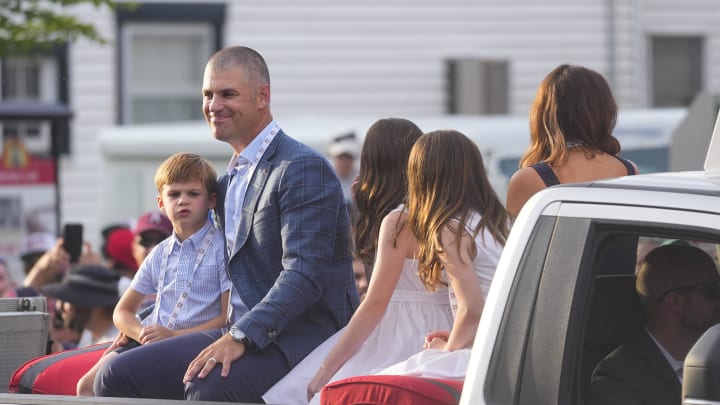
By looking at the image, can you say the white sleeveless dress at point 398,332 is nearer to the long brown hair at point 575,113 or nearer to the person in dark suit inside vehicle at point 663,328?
the long brown hair at point 575,113

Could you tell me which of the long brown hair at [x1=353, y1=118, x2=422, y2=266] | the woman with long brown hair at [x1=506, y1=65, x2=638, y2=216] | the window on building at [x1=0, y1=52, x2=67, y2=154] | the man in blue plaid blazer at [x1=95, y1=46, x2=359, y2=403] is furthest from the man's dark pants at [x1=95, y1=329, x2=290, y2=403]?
the window on building at [x1=0, y1=52, x2=67, y2=154]

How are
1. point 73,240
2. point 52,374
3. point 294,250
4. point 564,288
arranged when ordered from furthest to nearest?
point 73,240 < point 52,374 < point 294,250 < point 564,288

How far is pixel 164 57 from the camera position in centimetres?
1847

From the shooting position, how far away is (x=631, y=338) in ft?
11.0

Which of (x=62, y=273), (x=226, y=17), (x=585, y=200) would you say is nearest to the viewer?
(x=585, y=200)

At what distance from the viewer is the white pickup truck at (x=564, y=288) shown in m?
3.15

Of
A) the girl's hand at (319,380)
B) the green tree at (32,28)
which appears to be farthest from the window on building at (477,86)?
the girl's hand at (319,380)

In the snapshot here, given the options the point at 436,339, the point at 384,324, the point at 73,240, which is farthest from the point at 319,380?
the point at 73,240

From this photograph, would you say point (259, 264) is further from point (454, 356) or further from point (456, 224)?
point (454, 356)

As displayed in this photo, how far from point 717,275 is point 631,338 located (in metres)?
0.26

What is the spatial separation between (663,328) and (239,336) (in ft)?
4.78

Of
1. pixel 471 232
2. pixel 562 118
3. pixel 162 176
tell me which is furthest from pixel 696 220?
pixel 162 176

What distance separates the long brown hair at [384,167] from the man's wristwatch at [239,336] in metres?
0.81

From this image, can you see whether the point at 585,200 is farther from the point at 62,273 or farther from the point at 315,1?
the point at 315,1
